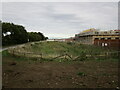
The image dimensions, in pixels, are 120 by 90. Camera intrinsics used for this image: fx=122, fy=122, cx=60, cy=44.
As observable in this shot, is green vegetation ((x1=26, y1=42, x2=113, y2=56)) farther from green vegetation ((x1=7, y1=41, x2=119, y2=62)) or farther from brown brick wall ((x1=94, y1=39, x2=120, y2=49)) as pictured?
brown brick wall ((x1=94, y1=39, x2=120, y2=49))

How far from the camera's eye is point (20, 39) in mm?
45844

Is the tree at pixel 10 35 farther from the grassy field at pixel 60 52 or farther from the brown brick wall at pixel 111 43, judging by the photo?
the brown brick wall at pixel 111 43

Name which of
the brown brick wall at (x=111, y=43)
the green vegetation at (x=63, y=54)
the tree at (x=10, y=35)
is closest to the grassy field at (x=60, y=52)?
the green vegetation at (x=63, y=54)

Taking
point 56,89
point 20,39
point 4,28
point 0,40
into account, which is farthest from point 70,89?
point 20,39

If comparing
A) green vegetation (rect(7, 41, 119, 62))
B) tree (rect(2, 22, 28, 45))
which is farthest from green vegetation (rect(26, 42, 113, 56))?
tree (rect(2, 22, 28, 45))

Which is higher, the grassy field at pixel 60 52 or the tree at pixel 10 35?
the tree at pixel 10 35

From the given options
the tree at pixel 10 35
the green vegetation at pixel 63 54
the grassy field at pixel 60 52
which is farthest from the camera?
the tree at pixel 10 35

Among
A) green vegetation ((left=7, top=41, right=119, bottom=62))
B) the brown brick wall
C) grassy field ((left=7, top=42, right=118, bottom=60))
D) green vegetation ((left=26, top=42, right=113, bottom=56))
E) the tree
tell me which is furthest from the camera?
the brown brick wall

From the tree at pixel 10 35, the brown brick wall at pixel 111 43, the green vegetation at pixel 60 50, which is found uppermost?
the tree at pixel 10 35

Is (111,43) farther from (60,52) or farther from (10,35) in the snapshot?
(10,35)

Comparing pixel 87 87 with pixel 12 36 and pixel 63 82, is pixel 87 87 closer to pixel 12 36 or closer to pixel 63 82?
pixel 63 82

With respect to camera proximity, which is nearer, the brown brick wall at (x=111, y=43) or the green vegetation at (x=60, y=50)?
the green vegetation at (x=60, y=50)

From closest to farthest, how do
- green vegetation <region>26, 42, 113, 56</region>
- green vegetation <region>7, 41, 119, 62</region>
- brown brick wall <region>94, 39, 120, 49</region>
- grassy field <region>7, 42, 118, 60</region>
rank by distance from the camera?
green vegetation <region>7, 41, 119, 62</region> → grassy field <region>7, 42, 118, 60</region> → green vegetation <region>26, 42, 113, 56</region> → brown brick wall <region>94, 39, 120, 49</region>

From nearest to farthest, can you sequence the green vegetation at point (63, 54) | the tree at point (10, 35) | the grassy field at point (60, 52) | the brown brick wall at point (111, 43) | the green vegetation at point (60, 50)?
the green vegetation at point (63, 54), the grassy field at point (60, 52), the green vegetation at point (60, 50), the tree at point (10, 35), the brown brick wall at point (111, 43)
